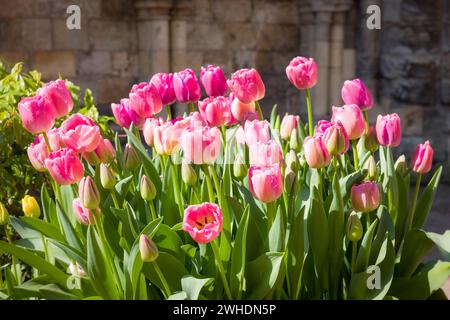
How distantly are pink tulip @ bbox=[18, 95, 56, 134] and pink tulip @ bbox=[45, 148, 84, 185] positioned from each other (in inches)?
4.4

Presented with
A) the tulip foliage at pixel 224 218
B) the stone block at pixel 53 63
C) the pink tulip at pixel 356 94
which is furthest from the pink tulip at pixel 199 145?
the stone block at pixel 53 63

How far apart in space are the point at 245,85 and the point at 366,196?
346 mm

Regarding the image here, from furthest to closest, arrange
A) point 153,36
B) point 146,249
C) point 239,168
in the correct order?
point 153,36 < point 239,168 < point 146,249

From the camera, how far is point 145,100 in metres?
1.56

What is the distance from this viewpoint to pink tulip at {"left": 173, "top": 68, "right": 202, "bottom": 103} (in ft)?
5.30

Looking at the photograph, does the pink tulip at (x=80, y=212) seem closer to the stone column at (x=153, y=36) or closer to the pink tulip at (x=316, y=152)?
the pink tulip at (x=316, y=152)

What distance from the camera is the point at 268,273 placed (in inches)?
52.4

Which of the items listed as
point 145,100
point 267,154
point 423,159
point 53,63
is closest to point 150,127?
point 145,100

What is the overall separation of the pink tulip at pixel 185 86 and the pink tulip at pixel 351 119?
0.31m

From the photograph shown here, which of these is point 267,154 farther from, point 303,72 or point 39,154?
point 39,154

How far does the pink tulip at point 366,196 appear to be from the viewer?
138cm

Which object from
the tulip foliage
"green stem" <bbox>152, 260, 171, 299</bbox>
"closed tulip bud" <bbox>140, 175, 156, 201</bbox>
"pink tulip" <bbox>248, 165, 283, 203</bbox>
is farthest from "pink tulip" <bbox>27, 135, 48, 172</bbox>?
"pink tulip" <bbox>248, 165, 283, 203</bbox>

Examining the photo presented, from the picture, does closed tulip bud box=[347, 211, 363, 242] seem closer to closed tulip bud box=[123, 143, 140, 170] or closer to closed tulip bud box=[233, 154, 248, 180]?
closed tulip bud box=[233, 154, 248, 180]
